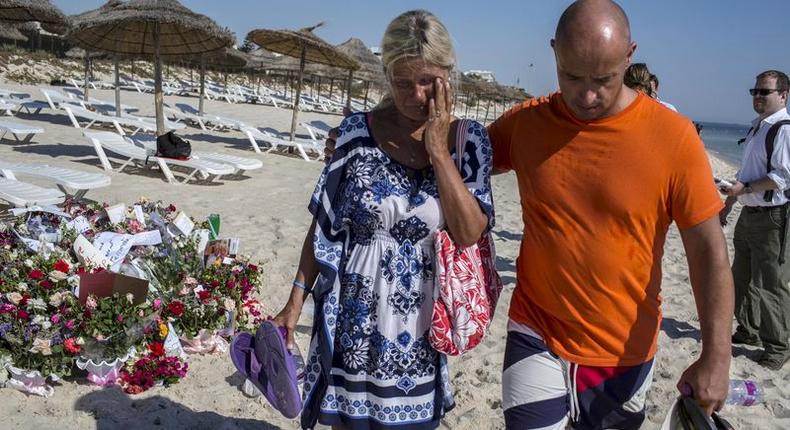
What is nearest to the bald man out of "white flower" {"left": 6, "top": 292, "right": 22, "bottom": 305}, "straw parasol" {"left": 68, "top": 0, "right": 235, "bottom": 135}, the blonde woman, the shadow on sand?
the blonde woman

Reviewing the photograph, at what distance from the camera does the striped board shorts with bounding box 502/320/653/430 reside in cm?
175

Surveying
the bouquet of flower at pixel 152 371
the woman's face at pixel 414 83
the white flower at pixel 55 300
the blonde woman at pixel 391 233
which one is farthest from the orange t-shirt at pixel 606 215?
the white flower at pixel 55 300

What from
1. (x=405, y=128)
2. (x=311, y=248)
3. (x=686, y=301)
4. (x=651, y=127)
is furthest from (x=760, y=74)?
(x=311, y=248)

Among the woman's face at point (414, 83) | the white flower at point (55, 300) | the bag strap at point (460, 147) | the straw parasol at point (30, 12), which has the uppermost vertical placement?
the straw parasol at point (30, 12)

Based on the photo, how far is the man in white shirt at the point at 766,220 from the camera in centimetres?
390

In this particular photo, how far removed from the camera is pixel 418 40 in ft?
A: 5.44

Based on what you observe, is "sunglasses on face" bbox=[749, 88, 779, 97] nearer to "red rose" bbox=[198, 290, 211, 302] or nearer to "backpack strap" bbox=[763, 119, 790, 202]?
"backpack strap" bbox=[763, 119, 790, 202]

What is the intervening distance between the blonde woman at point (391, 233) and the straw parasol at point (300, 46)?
38.7 ft

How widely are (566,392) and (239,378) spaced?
2.10m

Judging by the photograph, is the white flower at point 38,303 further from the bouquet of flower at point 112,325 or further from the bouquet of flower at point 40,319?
the bouquet of flower at point 112,325

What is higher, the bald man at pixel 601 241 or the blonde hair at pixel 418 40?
the blonde hair at pixel 418 40

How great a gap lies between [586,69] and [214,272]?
2.84m

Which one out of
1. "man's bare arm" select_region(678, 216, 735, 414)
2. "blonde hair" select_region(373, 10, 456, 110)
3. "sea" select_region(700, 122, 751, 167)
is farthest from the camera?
"sea" select_region(700, 122, 751, 167)

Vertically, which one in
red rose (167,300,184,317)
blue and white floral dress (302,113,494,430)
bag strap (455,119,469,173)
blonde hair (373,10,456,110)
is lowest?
red rose (167,300,184,317)
